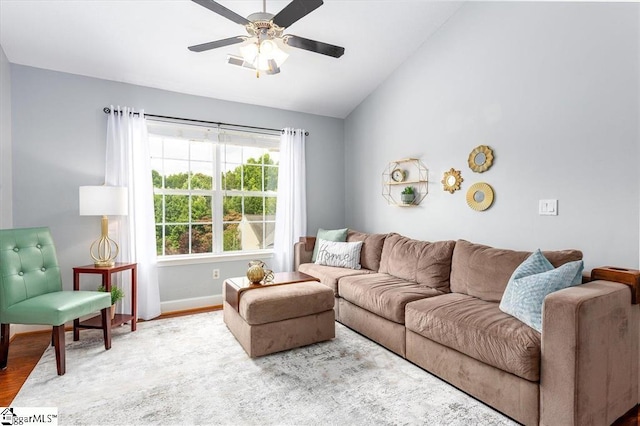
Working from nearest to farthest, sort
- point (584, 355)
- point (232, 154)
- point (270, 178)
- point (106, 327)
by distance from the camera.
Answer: point (584, 355), point (106, 327), point (232, 154), point (270, 178)

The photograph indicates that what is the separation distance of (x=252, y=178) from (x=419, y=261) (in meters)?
2.34

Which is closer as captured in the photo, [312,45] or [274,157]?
[312,45]

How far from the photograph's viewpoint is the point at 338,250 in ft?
12.6

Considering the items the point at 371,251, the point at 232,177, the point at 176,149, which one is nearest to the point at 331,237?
the point at 371,251

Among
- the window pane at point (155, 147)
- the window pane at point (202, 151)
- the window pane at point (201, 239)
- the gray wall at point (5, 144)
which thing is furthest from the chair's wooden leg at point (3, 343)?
the window pane at point (202, 151)

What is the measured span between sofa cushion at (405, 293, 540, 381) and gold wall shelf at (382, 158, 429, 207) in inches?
57.9

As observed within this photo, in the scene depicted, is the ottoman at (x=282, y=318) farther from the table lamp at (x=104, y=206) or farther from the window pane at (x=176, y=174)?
the window pane at (x=176, y=174)

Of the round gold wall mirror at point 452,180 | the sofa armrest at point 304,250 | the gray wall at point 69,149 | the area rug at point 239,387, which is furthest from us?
the sofa armrest at point 304,250

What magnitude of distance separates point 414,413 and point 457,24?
3.34 metres

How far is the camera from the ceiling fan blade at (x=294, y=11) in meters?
1.86

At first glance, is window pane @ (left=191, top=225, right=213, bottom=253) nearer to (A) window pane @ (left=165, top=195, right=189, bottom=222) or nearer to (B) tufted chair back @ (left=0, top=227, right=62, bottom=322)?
(A) window pane @ (left=165, top=195, right=189, bottom=222)

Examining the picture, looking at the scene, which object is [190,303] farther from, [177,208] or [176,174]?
[176,174]

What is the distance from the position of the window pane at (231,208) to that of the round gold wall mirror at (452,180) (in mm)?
2440

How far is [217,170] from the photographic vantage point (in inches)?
160
